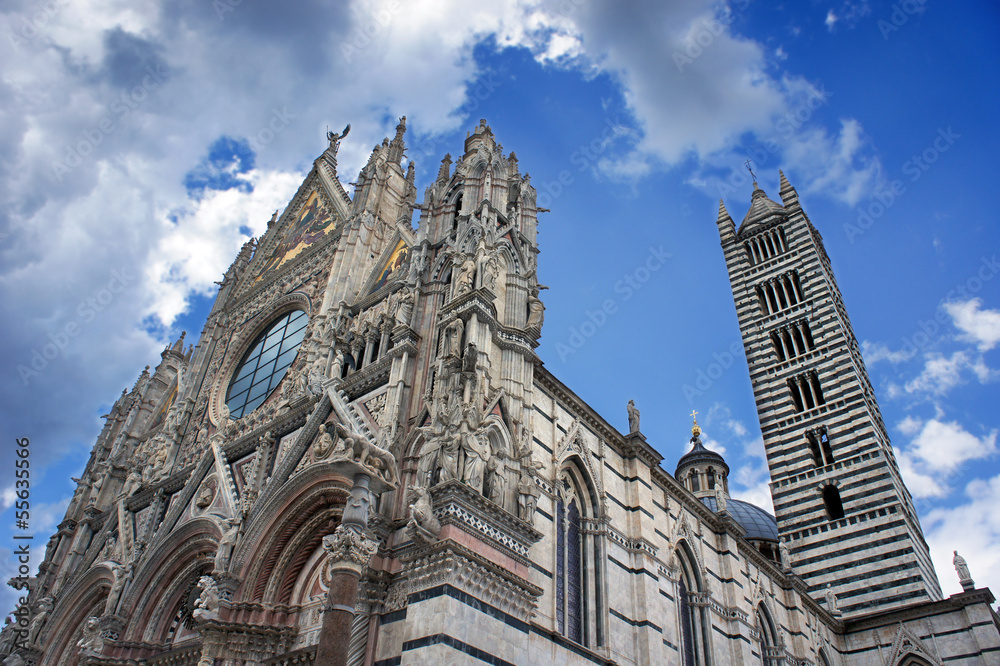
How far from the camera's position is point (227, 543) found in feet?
45.3

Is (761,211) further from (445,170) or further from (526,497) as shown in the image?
(526,497)

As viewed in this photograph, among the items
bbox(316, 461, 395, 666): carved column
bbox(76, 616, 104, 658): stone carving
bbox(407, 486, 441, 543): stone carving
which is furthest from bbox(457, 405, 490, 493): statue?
bbox(76, 616, 104, 658): stone carving

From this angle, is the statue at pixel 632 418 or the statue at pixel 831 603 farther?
the statue at pixel 831 603

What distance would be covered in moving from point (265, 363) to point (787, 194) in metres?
33.0

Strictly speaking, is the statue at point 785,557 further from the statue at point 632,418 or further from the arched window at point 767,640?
the statue at point 632,418

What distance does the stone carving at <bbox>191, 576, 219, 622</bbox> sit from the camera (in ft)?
40.0

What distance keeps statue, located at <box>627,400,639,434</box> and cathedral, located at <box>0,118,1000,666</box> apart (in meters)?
0.07

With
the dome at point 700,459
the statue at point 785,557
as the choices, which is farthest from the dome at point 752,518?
the statue at point 785,557

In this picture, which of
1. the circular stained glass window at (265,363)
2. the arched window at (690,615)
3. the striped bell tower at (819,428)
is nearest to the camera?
the arched window at (690,615)

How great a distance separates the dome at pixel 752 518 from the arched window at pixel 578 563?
2518 centimetres

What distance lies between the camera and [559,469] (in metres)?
14.2

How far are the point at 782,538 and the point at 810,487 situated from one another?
2553 mm

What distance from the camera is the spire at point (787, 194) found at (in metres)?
40.3

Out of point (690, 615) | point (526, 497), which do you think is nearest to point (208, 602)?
point (526, 497)
